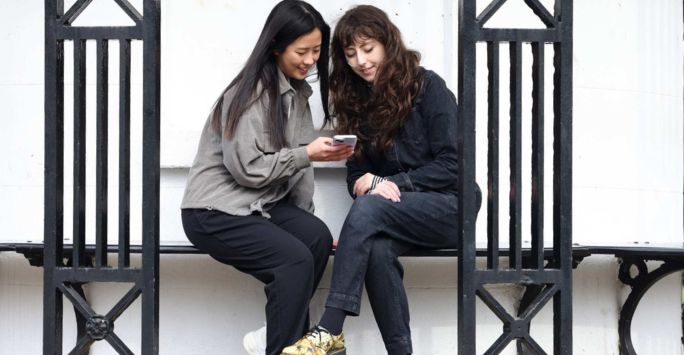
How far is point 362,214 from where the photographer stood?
471 centimetres

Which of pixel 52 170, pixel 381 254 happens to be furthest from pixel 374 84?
pixel 52 170

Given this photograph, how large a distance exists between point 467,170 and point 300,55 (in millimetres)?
1004

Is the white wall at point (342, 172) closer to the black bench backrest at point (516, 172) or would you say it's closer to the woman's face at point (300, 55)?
the woman's face at point (300, 55)

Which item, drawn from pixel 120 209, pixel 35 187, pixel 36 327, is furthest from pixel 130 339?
pixel 120 209

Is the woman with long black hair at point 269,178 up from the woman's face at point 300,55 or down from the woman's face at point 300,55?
down

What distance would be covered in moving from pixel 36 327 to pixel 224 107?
1669 mm

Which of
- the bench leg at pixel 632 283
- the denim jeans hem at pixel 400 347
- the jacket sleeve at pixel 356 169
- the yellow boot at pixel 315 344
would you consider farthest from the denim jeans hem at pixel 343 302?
the bench leg at pixel 632 283

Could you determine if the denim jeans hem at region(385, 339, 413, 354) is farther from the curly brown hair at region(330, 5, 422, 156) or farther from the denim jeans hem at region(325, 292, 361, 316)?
the curly brown hair at region(330, 5, 422, 156)

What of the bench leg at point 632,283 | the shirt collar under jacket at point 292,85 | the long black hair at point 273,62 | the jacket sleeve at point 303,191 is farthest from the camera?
the bench leg at point 632,283

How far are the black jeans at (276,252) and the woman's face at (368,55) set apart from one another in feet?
2.42

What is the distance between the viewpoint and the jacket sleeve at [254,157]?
15.3ft

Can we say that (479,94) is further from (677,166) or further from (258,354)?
(258,354)

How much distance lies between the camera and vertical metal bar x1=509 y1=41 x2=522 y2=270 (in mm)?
4391

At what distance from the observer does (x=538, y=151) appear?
442cm
